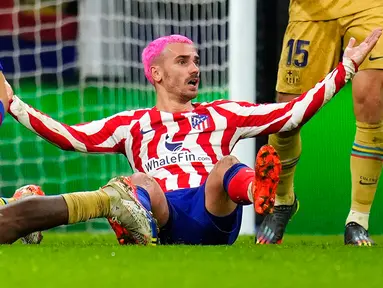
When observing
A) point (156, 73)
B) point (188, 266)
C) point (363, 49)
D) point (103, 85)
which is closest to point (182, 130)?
point (156, 73)

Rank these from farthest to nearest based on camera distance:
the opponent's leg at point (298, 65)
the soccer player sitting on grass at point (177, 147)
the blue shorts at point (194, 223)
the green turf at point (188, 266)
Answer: the opponent's leg at point (298, 65) < the blue shorts at point (194, 223) < the soccer player sitting on grass at point (177, 147) < the green turf at point (188, 266)

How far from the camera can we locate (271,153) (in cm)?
375

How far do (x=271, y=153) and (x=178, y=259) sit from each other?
686 mm

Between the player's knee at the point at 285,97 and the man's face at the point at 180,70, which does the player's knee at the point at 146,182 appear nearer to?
the man's face at the point at 180,70

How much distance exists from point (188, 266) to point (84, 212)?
2.88ft

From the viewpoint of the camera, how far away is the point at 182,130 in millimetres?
4551

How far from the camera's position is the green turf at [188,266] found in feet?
8.97

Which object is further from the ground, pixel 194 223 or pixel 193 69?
pixel 193 69

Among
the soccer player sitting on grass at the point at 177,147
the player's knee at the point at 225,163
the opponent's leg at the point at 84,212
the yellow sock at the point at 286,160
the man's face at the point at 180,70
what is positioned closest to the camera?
the opponent's leg at the point at 84,212

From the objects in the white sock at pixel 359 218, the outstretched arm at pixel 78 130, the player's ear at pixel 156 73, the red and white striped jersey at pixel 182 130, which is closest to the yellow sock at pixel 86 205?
the red and white striped jersey at pixel 182 130

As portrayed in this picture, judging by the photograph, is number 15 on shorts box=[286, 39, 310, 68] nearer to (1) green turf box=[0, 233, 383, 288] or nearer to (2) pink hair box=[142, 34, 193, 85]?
(2) pink hair box=[142, 34, 193, 85]

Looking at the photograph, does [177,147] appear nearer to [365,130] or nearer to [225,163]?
[225,163]

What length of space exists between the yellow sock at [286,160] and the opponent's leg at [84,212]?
1.36m

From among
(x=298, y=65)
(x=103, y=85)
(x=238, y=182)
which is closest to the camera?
(x=238, y=182)
